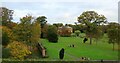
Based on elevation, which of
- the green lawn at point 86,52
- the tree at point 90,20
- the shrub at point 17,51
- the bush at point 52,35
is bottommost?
the green lawn at point 86,52

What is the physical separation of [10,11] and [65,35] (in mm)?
28319

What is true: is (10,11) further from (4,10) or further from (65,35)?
(65,35)

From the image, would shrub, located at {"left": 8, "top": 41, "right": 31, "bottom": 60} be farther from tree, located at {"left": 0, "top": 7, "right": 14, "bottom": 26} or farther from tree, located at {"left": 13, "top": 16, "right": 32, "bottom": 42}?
tree, located at {"left": 0, "top": 7, "right": 14, "bottom": 26}

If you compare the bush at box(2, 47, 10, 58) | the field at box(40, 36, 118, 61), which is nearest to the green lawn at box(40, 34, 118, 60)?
the field at box(40, 36, 118, 61)

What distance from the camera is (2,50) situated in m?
34.2

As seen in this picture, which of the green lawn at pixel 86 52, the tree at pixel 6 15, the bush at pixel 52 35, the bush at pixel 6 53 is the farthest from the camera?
the bush at pixel 52 35

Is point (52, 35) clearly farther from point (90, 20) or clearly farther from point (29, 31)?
point (29, 31)

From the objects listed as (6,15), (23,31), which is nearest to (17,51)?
(23,31)

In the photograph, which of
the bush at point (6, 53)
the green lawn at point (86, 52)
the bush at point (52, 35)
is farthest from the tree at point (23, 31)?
the bush at point (52, 35)

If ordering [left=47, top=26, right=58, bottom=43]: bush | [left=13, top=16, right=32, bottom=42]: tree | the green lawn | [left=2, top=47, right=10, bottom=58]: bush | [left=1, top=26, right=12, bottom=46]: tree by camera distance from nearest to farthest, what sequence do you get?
[left=2, top=47, right=10, bottom=58]: bush → the green lawn → [left=1, top=26, right=12, bottom=46]: tree → [left=13, top=16, right=32, bottom=42]: tree → [left=47, top=26, right=58, bottom=43]: bush

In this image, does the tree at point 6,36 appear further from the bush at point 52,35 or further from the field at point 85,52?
the bush at point 52,35

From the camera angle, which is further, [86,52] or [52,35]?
[52,35]

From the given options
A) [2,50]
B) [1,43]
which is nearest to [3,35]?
[1,43]

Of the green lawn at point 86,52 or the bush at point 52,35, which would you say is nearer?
the green lawn at point 86,52
